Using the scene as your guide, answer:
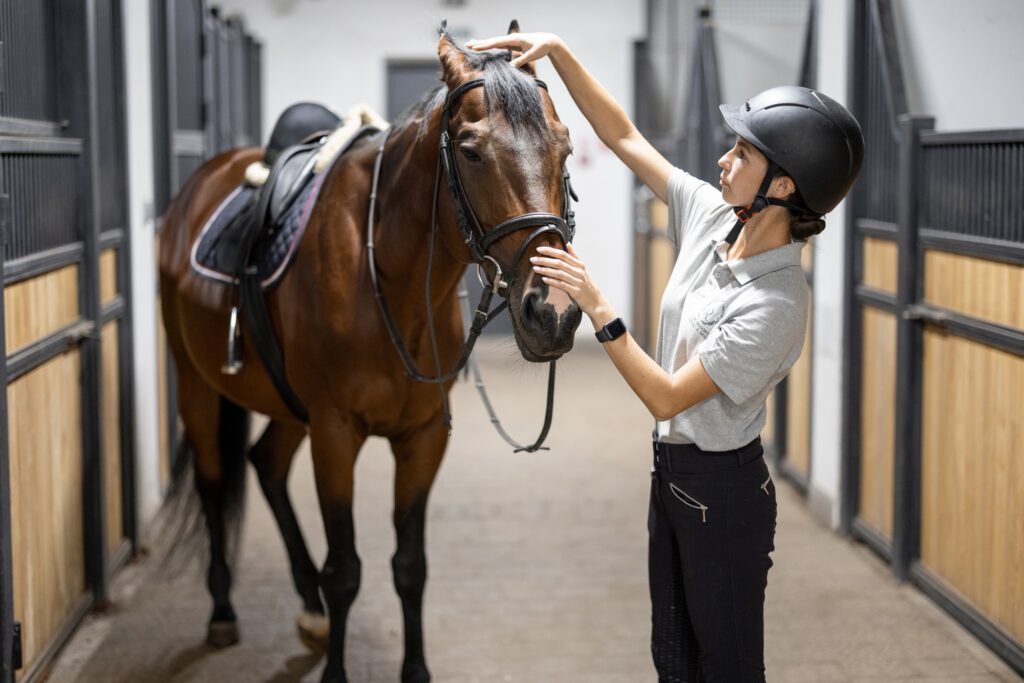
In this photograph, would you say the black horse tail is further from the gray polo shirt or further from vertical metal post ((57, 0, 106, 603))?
the gray polo shirt

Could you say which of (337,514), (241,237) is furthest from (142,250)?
(337,514)

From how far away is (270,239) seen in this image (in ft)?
9.19

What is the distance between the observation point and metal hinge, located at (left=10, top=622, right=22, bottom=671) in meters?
2.42

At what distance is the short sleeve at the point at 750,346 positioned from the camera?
174 centimetres

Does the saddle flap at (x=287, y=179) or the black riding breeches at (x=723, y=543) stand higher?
the saddle flap at (x=287, y=179)

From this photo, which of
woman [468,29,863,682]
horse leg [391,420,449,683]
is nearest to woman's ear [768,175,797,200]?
woman [468,29,863,682]

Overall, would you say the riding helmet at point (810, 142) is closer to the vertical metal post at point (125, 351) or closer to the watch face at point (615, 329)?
the watch face at point (615, 329)

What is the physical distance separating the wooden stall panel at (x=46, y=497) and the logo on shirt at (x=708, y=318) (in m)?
1.58

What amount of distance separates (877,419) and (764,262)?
2.29 m

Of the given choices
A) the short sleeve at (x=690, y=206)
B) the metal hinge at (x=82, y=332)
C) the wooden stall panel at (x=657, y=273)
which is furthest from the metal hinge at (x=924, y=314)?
the wooden stall panel at (x=657, y=273)

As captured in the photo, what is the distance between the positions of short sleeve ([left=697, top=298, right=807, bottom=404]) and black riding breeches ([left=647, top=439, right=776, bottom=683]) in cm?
16

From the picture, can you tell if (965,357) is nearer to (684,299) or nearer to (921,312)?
(921,312)

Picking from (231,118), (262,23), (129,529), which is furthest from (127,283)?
(262,23)

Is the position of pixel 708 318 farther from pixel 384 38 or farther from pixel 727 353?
pixel 384 38
